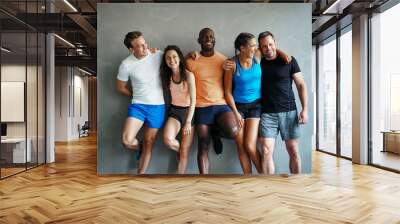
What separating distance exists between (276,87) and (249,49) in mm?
743

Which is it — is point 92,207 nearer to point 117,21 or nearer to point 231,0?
point 117,21

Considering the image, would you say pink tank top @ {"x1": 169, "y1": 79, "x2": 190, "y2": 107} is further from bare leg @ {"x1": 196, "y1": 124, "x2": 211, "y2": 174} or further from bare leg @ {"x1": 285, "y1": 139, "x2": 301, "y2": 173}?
bare leg @ {"x1": 285, "y1": 139, "x2": 301, "y2": 173}

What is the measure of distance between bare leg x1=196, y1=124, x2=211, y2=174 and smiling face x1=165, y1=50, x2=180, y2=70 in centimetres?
102

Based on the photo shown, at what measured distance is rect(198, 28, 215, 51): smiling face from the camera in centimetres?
641

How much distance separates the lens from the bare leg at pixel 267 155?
641cm

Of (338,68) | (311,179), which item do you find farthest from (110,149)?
(338,68)

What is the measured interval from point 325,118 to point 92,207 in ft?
25.5

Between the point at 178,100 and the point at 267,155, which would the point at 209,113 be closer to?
the point at 178,100

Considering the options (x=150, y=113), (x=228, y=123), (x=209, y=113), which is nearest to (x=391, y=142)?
(x=228, y=123)

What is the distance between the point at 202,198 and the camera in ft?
16.0

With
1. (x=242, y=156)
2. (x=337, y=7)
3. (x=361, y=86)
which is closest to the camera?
(x=242, y=156)

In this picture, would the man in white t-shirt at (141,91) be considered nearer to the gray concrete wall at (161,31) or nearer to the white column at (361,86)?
the gray concrete wall at (161,31)

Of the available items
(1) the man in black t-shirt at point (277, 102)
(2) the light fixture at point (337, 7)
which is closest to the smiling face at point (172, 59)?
(1) the man in black t-shirt at point (277, 102)

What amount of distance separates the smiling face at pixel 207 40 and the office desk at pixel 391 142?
12.7 feet
